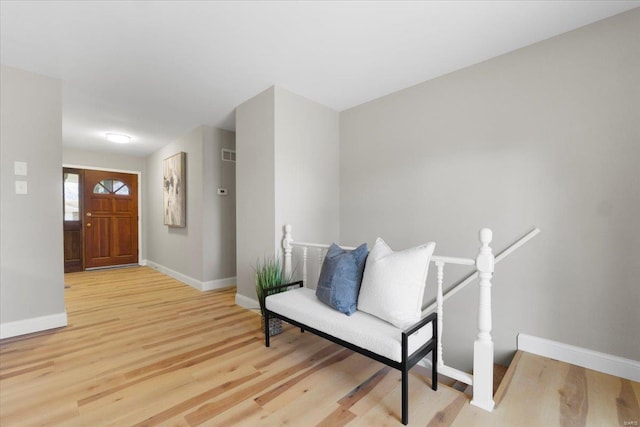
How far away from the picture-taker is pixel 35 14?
1845mm

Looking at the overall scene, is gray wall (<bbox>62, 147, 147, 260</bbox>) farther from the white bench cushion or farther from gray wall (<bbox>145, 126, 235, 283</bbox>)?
the white bench cushion

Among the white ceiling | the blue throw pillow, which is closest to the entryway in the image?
the white ceiling

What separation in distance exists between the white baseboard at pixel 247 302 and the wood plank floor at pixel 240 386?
454 millimetres

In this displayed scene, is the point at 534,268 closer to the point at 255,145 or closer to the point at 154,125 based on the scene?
the point at 255,145

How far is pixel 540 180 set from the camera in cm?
213

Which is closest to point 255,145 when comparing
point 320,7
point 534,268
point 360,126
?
point 360,126

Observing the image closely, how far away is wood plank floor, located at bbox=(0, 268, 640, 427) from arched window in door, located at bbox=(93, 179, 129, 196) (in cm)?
391

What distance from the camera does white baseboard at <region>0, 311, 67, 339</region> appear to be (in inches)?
95.6

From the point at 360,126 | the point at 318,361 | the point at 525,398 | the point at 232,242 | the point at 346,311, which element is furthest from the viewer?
the point at 232,242

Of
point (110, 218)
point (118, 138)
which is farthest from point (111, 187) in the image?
point (118, 138)

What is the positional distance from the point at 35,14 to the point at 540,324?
4198 millimetres

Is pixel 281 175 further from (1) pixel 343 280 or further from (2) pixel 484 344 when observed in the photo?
(2) pixel 484 344

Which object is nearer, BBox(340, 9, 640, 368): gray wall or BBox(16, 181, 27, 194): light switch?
BBox(340, 9, 640, 368): gray wall

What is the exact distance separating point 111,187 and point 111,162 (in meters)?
0.51
